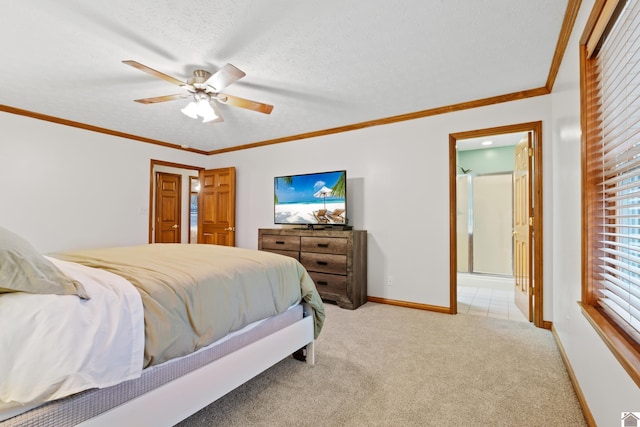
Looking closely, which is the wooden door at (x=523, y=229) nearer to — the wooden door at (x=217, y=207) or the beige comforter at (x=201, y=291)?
the beige comforter at (x=201, y=291)

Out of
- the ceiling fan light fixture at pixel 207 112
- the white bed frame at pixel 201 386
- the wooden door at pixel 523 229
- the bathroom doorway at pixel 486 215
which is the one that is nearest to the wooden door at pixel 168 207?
the ceiling fan light fixture at pixel 207 112

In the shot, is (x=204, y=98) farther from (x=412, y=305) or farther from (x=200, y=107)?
(x=412, y=305)

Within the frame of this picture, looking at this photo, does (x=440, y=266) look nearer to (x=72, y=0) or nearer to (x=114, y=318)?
(x=114, y=318)

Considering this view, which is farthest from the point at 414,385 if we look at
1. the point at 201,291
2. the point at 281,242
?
the point at 281,242

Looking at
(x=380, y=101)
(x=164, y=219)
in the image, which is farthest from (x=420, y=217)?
(x=164, y=219)

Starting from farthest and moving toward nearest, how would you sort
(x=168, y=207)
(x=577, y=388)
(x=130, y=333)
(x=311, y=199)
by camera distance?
(x=168, y=207)
(x=311, y=199)
(x=577, y=388)
(x=130, y=333)

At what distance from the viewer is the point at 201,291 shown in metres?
1.46

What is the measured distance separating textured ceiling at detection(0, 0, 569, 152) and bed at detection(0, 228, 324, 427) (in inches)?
57.7

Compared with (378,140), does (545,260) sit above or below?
below

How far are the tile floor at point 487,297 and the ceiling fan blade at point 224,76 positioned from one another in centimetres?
327

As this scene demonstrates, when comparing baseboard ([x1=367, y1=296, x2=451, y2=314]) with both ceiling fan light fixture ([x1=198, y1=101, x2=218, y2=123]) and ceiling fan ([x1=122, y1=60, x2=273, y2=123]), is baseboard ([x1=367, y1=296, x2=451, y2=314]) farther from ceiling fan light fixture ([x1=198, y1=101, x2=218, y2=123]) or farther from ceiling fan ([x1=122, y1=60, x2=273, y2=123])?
ceiling fan light fixture ([x1=198, y1=101, x2=218, y2=123])

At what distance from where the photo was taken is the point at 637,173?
44.4 inches

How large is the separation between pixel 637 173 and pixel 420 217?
2344mm

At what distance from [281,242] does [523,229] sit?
2.85 m
